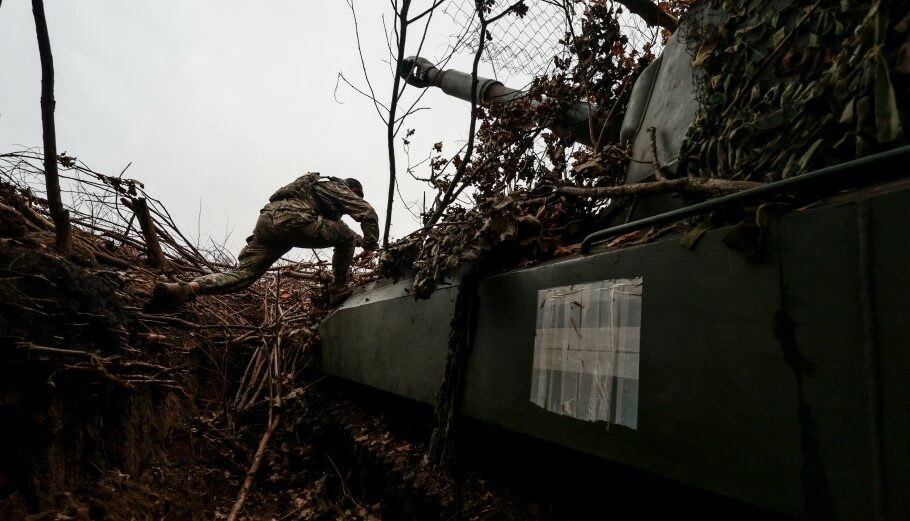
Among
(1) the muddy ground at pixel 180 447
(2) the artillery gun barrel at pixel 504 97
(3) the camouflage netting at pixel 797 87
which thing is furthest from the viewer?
(2) the artillery gun barrel at pixel 504 97

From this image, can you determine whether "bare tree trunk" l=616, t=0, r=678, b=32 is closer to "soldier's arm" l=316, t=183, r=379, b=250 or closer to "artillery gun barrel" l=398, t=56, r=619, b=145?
"artillery gun barrel" l=398, t=56, r=619, b=145

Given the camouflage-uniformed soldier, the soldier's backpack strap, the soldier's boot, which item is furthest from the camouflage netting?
the soldier's backpack strap

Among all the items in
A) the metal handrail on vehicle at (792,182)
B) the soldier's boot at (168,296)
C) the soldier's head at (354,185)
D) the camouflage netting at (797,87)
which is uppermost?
the soldier's head at (354,185)

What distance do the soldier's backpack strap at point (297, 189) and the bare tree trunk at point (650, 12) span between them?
3.17 m

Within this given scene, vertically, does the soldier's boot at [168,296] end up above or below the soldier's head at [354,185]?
below

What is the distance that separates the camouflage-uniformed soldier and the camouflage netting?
370cm

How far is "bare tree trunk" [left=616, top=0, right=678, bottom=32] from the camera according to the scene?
386 centimetres

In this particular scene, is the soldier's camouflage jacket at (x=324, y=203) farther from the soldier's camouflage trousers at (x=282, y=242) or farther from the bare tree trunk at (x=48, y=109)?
the bare tree trunk at (x=48, y=109)

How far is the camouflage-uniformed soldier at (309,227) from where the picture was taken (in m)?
5.06

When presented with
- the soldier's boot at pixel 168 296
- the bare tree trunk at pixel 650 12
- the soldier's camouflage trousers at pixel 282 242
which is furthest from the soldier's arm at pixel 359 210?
the bare tree trunk at pixel 650 12

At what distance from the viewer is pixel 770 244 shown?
99 cm

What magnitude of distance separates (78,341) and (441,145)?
342 cm

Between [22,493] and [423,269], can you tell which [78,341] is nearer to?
[22,493]

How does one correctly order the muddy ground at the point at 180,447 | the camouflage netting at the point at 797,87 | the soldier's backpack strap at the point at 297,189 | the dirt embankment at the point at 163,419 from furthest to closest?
the soldier's backpack strap at the point at 297,189, the dirt embankment at the point at 163,419, the muddy ground at the point at 180,447, the camouflage netting at the point at 797,87
